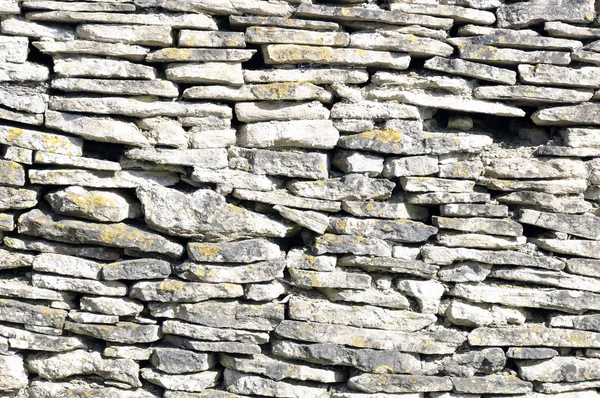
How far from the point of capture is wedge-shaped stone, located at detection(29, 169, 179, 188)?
4.25 m

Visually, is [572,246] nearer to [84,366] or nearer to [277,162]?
[277,162]

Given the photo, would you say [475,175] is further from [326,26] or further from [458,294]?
[326,26]

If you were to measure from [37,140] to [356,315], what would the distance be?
220cm

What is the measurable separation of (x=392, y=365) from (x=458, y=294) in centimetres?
61

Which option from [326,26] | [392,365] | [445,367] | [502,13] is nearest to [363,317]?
[392,365]

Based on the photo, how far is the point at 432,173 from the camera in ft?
14.6

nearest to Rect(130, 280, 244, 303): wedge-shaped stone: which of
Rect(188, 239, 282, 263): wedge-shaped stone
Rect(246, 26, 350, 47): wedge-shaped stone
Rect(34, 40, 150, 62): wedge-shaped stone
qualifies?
Rect(188, 239, 282, 263): wedge-shaped stone

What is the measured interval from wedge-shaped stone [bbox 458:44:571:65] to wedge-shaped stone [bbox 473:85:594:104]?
16 centimetres

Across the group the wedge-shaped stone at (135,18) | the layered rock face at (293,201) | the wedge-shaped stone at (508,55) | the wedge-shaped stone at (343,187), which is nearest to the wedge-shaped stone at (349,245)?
the layered rock face at (293,201)

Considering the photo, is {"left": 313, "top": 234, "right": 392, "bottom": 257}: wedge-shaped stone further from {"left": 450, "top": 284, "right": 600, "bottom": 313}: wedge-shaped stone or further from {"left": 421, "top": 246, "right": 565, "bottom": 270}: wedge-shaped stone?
{"left": 450, "top": 284, "right": 600, "bottom": 313}: wedge-shaped stone

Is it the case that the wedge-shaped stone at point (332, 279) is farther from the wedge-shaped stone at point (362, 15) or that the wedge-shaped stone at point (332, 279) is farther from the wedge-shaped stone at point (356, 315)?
the wedge-shaped stone at point (362, 15)

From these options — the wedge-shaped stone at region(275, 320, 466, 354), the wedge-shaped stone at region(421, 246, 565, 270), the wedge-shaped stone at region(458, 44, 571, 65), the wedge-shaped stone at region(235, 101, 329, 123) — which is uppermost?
the wedge-shaped stone at region(458, 44, 571, 65)

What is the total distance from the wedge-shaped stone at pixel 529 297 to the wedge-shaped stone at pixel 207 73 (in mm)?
1920

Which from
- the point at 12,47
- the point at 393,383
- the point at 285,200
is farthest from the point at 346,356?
the point at 12,47
